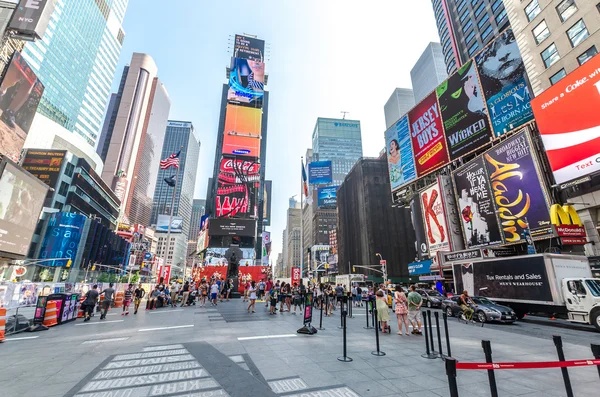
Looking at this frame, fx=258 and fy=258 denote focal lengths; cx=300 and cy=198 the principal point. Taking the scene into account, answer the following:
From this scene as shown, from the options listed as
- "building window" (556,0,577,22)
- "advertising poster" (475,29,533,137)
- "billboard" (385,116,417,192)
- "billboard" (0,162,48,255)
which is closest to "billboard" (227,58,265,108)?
"billboard" (385,116,417,192)

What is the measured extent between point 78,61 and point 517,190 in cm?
14323

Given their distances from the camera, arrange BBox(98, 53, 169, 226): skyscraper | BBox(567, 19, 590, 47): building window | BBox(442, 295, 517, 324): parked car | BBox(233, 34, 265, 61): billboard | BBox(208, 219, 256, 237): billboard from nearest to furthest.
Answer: BBox(442, 295, 517, 324): parked car < BBox(567, 19, 590, 47): building window < BBox(208, 219, 256, 237): billboard < BBox(233, 34, 265, 61): billboard < BBox(98, 53, 169, 226): skyscraper

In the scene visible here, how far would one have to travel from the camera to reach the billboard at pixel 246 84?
2908 inches

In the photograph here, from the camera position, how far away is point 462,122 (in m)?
31.9

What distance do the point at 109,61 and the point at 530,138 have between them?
170 meters

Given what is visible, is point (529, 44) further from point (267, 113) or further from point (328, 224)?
point (267, 113)

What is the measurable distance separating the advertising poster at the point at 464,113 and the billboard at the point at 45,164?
253 feet

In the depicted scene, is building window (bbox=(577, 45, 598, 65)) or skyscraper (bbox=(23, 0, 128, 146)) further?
skyscraper (bbox=(23, 0, 128, 146))

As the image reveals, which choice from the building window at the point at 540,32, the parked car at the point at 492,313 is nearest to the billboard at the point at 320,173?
the parked car at the point at 492,313

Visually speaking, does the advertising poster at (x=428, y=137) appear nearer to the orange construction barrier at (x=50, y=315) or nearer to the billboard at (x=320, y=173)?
the billboard at (x=320, y=173)

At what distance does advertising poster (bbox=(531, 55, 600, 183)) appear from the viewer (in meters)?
17.1

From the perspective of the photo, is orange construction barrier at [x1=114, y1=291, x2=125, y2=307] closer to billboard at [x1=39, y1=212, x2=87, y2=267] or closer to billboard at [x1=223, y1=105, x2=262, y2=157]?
billboard at [x1=39, y1=212, x2=87, y2=267]

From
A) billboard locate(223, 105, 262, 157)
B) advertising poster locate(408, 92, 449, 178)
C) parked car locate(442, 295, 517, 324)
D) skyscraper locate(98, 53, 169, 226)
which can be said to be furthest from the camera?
skyscraper locate(98, 53, 169, 226)

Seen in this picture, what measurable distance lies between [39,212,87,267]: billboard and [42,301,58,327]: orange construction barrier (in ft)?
169
